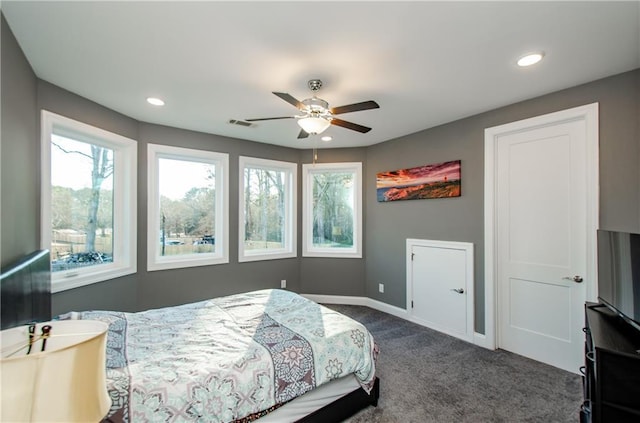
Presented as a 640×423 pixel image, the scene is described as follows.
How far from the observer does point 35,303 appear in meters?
1.74

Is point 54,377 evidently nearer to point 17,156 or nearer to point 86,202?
point 17,156

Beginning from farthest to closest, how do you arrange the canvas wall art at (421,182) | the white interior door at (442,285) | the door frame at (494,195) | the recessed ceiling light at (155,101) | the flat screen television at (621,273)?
1. the canvas wall art at (421,182)
2. the white interior door at (442,285)
3. the recessed ceiling light at (155,101)
4. the door frame at (494,195)
5. the flat screen television at (621,273)

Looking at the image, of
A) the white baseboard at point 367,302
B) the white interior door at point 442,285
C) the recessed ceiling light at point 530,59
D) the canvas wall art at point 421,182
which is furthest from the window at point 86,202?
the recessed ceiling light at point 530,59

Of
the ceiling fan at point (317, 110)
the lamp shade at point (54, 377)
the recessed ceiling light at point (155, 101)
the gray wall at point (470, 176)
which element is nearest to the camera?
the lamp shade at point (54, 377)

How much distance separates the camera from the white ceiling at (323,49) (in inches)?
63.1

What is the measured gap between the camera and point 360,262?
464 centimetres

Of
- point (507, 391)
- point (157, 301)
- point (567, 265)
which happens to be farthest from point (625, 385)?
point (157, 301)

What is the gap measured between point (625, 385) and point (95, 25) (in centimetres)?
330

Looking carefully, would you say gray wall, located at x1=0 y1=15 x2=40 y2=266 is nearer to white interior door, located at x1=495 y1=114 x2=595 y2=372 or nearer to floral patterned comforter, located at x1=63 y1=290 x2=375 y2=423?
floral patterned comforter, located at x1=63 y1=290 x2=375 y2=423

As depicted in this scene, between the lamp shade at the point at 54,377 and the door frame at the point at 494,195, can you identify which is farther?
the door frame at the point at 494,195

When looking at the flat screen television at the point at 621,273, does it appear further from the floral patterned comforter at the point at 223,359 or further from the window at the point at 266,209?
the window at the point at 266,209

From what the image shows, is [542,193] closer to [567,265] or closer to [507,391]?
[567,265]

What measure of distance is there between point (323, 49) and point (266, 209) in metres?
2.99

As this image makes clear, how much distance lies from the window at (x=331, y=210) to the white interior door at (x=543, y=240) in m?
2.09
